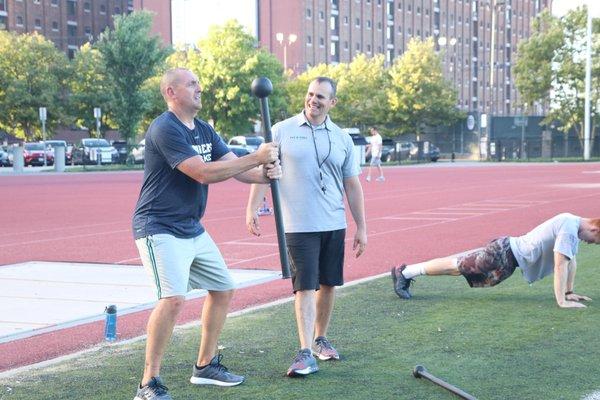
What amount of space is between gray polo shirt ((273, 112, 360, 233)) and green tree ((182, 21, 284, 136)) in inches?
2423

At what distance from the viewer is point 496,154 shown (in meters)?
62.7

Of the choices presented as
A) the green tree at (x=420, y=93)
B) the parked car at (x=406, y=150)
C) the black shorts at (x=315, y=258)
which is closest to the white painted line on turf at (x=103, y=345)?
the black shorts at (x=315, y=258)

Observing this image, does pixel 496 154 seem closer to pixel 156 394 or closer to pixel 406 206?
pixel 406 206

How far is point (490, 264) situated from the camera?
8.38 metres

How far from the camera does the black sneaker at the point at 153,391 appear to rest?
17.7 ft

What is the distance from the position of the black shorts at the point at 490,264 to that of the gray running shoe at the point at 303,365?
273cm

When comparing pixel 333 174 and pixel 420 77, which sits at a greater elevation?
pixel 420 77

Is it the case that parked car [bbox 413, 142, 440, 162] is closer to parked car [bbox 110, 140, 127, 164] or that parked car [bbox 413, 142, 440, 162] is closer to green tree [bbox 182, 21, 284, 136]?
green tree [bbox 182, 21, 284, 136]

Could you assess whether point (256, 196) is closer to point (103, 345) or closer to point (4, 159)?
point (103, 345)

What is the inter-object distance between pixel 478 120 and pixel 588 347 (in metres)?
66.9

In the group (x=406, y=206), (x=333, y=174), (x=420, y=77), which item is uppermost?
(x=420, y=77)

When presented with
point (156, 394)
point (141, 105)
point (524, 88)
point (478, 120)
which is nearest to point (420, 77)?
point (478, 120)

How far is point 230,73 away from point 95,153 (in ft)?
56.5

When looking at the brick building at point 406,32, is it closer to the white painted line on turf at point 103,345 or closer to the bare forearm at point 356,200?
the white painted line on turf at point 103,345
